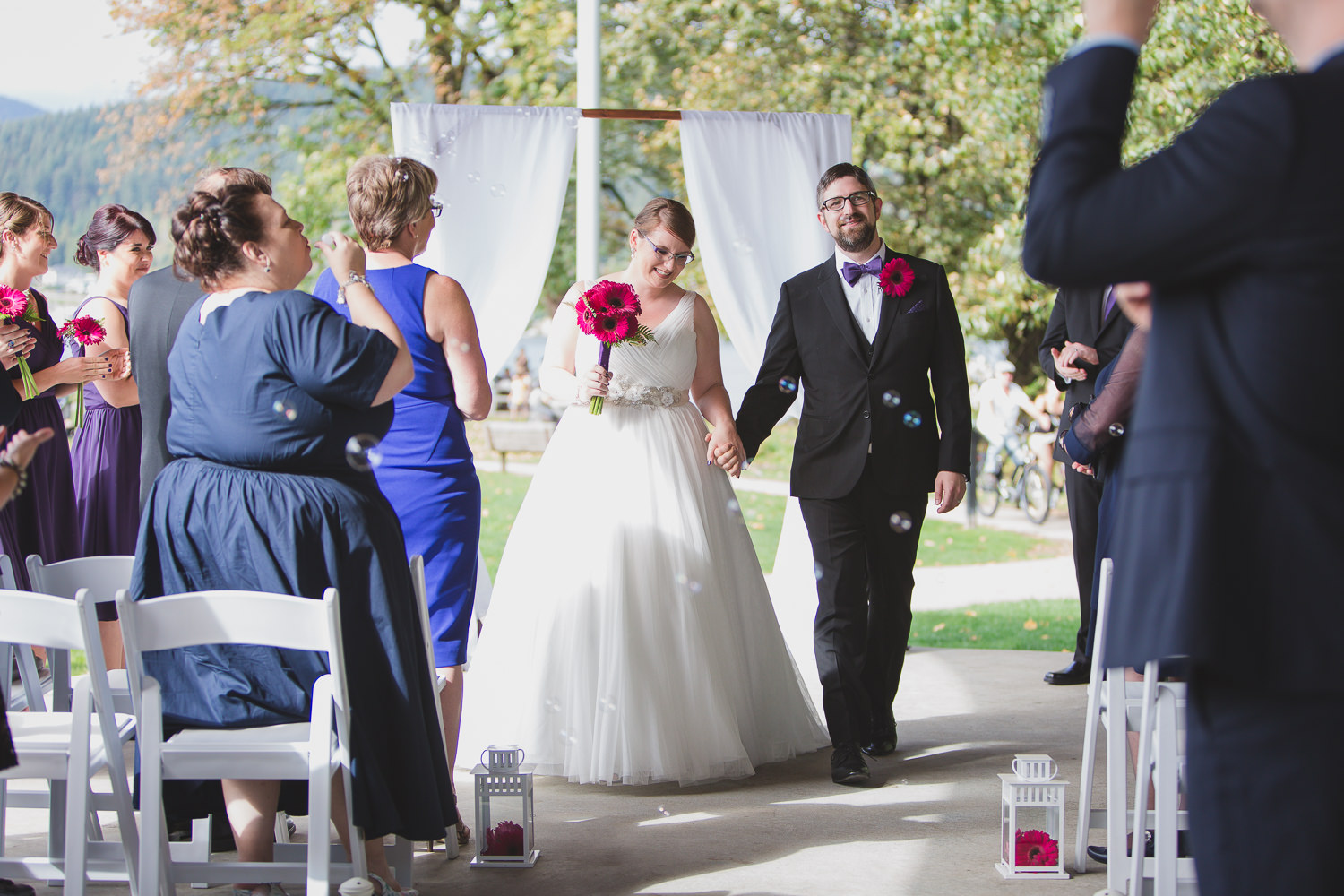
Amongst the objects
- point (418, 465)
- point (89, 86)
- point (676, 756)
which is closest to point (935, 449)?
point (676, 756)

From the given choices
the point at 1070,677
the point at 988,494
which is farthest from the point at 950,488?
the point at 988,494

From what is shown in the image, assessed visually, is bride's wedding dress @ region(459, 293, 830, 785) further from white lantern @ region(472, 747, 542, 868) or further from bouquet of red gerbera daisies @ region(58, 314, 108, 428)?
bouquet of red gerbera daisies @ region(58, 314, 108, 428)

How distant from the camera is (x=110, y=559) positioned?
3002mm

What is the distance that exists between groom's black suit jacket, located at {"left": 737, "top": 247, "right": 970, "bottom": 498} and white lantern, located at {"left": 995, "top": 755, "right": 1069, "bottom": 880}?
3.63 ft

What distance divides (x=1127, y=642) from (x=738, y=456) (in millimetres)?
2742

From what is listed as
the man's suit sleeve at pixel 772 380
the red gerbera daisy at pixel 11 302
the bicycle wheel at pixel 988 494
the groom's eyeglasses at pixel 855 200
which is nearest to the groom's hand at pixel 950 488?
the man's suit sleeve at pixel 772 380

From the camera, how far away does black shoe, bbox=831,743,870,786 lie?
12.4 feet

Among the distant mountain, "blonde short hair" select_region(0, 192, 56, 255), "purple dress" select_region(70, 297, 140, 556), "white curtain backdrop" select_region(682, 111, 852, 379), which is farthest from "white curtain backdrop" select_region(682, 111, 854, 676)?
the distant mountain

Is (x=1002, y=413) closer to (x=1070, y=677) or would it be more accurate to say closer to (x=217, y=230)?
(x=1070, y=677)

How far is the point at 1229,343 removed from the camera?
3.74 feet

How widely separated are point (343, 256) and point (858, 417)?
1770 millimetres

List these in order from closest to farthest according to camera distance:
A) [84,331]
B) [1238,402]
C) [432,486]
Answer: [1238,402]
[432,486]
[84,331]

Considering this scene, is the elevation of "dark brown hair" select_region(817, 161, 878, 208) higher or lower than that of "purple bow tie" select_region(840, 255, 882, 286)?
higher

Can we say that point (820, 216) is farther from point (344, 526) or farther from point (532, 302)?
point (344, 526)
